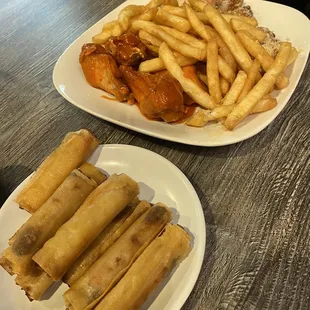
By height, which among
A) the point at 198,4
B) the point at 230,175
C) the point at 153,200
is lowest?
the point at 230,175

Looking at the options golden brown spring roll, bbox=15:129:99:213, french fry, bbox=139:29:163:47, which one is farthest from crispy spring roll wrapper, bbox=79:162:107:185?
french fry, bbox=139:29:163:47

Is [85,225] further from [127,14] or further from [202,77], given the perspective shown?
[127,14]

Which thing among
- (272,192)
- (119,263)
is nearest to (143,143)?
(272,192)

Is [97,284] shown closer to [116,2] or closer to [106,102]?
[106,102]

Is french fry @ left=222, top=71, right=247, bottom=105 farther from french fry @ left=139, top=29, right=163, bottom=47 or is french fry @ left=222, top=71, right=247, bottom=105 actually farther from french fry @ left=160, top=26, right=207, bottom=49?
french fry @ left=139, top=29, right=163, bottom=47

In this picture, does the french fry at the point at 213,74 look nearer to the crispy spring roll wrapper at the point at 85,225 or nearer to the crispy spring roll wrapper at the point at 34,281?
the crispy spring roll wrapper at the point at 85,225

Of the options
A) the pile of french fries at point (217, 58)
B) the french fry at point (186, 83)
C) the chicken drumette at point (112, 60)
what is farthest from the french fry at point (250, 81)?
the chicken drumette at point (112, 60)

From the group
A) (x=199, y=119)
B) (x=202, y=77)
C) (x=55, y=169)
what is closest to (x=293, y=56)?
(x=202, y=77)
